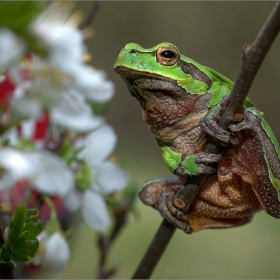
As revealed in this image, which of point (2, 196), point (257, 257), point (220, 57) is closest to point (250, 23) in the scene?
point (220, 57)

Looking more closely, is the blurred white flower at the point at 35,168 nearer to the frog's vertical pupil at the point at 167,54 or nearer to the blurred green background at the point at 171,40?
the frog's vertical pupil at the point at 167,54

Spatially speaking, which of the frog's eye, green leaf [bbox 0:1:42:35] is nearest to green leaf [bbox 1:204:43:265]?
green leaf [bbox 0:1:42:35]

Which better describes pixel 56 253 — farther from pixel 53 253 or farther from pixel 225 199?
pixel 225 199

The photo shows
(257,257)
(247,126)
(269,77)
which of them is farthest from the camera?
(269,77)

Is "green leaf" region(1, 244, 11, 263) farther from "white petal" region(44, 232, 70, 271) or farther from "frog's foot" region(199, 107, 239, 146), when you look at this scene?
"frog's foot" region(199, 107, 239, 146)

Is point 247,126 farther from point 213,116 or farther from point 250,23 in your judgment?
point 250,23

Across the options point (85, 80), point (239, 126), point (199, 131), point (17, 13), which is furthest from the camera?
point (199, 131)

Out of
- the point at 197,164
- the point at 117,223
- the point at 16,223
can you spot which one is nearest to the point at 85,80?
the point at 16,223
